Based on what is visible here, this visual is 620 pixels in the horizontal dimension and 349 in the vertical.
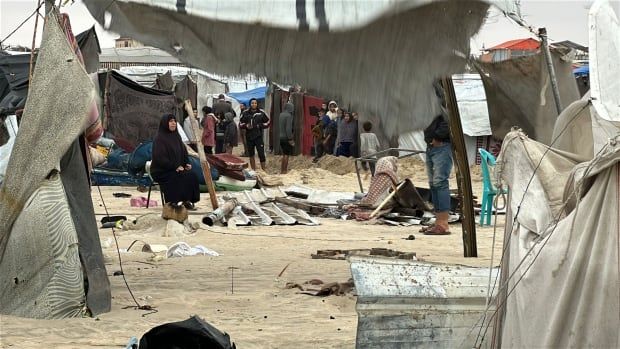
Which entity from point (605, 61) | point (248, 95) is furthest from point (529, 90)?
point (248, 95)

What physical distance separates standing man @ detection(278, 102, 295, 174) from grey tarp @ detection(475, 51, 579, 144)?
50.7 ft

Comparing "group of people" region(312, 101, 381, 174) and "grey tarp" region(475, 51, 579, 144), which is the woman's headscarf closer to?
"grey tarp" region(475, 51, 579, 144)

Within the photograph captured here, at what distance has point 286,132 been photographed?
24.7m

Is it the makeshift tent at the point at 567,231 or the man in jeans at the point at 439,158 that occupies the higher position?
the makeshift tent at the point at 567,231

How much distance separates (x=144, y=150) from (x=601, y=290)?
45.3 feet

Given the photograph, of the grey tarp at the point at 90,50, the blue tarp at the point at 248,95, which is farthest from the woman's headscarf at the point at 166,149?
the blue tarp at the point at 248,95

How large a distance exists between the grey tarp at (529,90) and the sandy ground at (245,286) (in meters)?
1.75

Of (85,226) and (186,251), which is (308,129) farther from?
(85,226)

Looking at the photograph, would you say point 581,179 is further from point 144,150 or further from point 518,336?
point 144,150

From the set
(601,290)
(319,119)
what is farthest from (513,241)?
(319,119)

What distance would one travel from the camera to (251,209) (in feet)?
47.4

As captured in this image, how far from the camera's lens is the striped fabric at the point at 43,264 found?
6.88m

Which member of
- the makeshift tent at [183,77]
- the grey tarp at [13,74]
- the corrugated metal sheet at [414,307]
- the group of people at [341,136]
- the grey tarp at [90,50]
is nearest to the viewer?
the corrugated metal sheet at [414,307]

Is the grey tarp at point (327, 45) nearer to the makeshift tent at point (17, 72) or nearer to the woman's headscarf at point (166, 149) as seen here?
the makeshift tent at point (17, 72)
